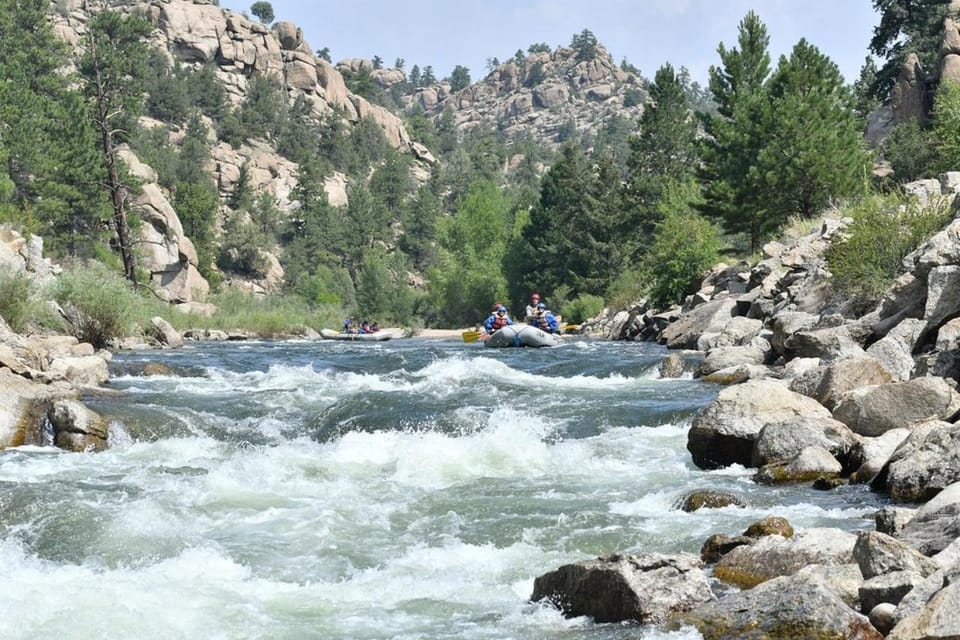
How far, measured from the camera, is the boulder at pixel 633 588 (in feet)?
17.9

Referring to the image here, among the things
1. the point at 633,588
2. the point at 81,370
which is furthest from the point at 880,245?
the point at 633,588

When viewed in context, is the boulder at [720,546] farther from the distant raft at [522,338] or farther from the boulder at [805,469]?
the distant raft at [522,338]

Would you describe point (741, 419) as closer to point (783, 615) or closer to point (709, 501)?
point (709, 501)

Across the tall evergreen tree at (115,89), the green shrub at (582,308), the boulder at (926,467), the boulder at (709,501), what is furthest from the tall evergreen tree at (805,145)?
the boulder at (709,501)

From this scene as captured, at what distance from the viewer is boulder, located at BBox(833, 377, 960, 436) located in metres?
9.48

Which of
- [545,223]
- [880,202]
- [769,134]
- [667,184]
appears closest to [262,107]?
[545,223]

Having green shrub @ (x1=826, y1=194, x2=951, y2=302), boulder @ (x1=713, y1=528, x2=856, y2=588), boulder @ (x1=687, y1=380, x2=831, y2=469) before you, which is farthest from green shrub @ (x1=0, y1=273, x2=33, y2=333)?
boulder @ (x1=713, y1=528, x2=856, y2=588)

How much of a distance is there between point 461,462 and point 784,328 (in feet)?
26.8

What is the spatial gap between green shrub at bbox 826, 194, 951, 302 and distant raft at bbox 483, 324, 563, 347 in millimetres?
8247

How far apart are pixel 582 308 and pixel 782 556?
38.1m

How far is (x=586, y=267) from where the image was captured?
1897 inches

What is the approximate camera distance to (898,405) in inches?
378

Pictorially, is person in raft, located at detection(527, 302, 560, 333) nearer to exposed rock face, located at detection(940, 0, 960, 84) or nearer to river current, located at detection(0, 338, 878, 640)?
river current, located at detection(0, 338, 878, 640)

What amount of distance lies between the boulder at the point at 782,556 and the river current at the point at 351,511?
83 centimetres
